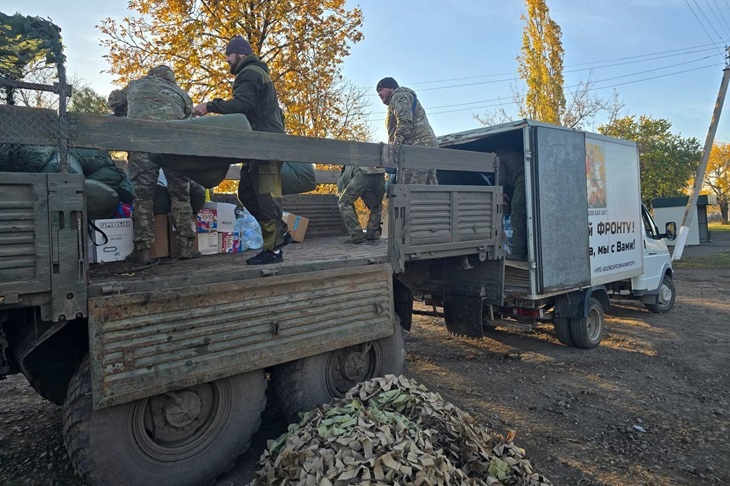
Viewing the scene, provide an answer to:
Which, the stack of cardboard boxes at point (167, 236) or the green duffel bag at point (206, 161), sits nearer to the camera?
the green duffel bag at point (206, 161)

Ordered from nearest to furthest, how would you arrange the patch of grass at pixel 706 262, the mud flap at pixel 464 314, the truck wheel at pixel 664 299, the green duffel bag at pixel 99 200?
1. the green duffel bag at pixel 99 200
2. the mud flap at pixel 464 314
3. the truck wheel at pixel 664 299
4. the patch of grass at pixel 706 262

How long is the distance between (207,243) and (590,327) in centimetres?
518

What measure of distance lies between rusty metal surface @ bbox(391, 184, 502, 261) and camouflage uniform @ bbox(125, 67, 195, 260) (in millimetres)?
1728

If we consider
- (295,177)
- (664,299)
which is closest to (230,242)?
(295,177)

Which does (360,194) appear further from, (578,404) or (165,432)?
(165,432)

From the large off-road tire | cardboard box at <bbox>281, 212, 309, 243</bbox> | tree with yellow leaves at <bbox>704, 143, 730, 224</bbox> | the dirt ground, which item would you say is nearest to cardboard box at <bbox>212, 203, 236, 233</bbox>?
cardboard box at <bbox>281, 212, 309, 243</bbox>

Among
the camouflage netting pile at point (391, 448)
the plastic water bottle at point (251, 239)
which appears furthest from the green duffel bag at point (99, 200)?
the camouflage netting pile at point (391, 448)

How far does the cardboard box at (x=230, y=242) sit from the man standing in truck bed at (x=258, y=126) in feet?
2.30

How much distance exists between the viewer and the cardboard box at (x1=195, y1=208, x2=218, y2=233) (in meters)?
4.28

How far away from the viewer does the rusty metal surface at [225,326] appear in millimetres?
2564

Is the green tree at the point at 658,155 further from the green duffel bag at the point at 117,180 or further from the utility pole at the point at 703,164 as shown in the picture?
the green duffel bag at the point at 117,180

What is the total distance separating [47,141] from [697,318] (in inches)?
388

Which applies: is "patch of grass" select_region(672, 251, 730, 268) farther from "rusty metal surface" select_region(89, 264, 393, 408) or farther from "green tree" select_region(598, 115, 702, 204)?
"rusty metal surface" select_region(89, 264, 393, 408)

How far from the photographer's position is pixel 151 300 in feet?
8.80
